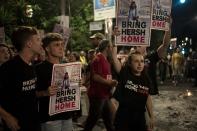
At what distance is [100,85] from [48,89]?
10.2ft

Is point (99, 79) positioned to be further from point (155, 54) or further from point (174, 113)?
point (174, 113)

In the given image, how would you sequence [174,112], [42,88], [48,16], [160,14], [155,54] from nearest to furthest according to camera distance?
[42,88]
[155,54]
[160,14]
[174,112]
[48,16]

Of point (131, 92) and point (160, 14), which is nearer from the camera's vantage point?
point (131, 92)

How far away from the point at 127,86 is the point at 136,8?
6.88ft

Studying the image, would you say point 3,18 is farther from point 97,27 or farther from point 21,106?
point 21,106

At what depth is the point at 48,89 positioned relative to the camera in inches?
232

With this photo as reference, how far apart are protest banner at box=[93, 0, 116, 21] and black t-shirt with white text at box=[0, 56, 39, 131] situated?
6931 mm

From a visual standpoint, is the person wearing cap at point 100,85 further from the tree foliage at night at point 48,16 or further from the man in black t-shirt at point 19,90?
the tree foliage at night at point 48,16

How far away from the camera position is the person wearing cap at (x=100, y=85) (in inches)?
346

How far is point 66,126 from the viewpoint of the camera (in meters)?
6.15

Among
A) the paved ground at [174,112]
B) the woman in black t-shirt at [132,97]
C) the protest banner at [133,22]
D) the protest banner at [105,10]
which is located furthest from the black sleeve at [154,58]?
the protest banner at [105,10]

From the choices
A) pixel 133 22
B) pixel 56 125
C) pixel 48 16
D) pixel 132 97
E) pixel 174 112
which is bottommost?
pixel 174 112

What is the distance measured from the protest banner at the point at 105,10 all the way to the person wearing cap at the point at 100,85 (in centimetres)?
343

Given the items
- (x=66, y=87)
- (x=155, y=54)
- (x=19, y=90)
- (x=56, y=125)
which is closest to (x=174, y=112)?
(x=155, y=54)
